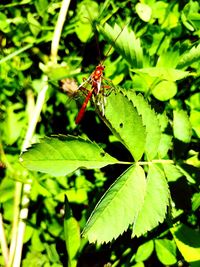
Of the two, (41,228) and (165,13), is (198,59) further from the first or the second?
(41,228)

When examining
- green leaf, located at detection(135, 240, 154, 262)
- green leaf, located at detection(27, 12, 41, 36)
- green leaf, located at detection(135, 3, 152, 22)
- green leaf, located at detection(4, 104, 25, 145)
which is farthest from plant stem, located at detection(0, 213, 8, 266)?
green leaf, located at detection(135, 3, 152, 22)

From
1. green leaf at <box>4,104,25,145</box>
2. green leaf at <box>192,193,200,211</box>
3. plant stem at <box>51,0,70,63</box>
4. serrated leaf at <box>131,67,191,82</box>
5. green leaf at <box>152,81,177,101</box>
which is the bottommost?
green leaf at <box>192,193,200,211</box>

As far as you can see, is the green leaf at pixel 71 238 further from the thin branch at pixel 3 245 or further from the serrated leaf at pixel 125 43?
the serrated leaf at pixel 125 43

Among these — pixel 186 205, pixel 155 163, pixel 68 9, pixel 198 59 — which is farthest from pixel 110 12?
pixel 186 205

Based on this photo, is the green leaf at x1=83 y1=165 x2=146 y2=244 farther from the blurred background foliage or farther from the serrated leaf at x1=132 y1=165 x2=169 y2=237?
the blurred background foliage

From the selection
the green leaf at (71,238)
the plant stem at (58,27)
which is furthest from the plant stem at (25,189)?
the green leaf at (71,238)

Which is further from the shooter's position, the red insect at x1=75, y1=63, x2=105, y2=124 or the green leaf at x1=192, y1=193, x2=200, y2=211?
the red insect at x1=75, y1=63, x2=105, y2=124

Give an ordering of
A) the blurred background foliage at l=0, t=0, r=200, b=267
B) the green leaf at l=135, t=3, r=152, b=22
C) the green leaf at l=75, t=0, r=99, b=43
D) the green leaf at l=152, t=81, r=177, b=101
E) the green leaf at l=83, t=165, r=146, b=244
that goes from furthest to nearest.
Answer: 1. the green leaf at l=75, t=0, r=99, b=43
2. the green leaf at l=135, t=3, r=152, b=22
3. the green leaf at l=152, t=81, r=177, b=101
4. the blurred background foliage at l=0, t=0, r=200, b=267
5. the green leaf at l=83, t=165, r=146, b=244
